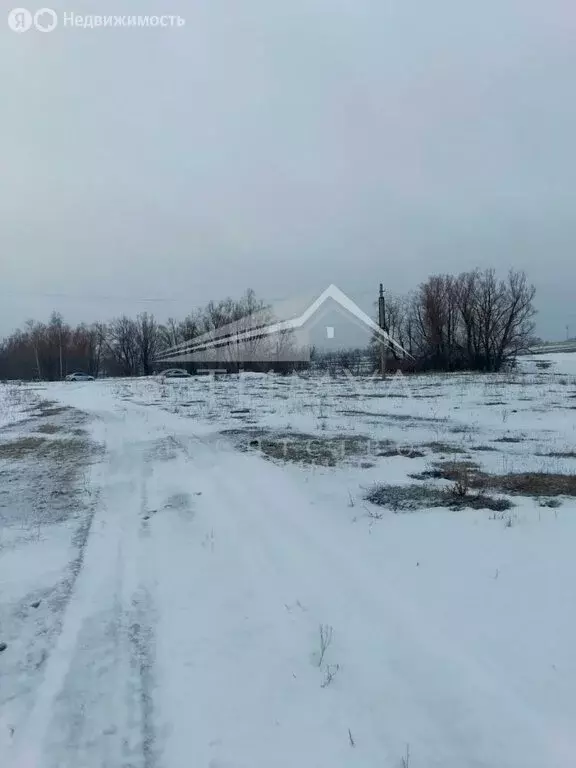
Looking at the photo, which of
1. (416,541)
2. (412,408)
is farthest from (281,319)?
(416,541)

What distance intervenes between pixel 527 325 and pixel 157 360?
47615 millimetres

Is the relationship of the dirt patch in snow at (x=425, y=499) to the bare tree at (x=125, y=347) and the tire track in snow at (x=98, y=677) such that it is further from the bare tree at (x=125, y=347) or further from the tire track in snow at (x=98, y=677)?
the bare tree at (x=125, y=347)

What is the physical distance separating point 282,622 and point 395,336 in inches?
2210

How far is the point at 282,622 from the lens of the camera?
3.08 m

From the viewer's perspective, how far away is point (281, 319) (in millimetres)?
52406

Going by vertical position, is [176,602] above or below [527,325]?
below

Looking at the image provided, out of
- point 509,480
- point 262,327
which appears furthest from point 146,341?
point 509,480

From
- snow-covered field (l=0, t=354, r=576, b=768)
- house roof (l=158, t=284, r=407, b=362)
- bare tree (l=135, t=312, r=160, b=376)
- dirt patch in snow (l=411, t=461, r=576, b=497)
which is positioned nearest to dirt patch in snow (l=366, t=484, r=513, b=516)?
snow-covered field (l=0, t=354, r=576, b=768)

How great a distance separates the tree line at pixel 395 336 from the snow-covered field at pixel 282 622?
37.4m

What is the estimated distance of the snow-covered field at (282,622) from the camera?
215 cm

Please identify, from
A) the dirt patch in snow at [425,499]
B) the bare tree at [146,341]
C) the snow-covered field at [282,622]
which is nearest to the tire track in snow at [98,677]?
the snow-covered field at [282,622]

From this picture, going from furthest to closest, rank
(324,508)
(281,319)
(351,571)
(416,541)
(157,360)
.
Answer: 1. (157,360)
2. (281,319)
3. (324,508)
4. (416,541)
5. (351,571)

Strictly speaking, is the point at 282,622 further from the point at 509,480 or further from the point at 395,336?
the point at 395,336

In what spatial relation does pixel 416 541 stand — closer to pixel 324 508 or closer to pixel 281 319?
pixel 324 508
